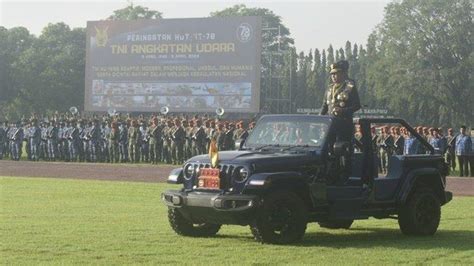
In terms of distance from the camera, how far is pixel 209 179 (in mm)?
13570

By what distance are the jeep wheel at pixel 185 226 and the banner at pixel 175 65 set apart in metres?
36.0

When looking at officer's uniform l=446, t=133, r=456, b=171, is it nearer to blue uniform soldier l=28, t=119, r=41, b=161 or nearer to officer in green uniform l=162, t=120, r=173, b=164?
officer in green uniform l=162, t=120, r=173, b=164

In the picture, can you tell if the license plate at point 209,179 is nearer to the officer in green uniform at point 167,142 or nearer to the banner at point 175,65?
the officer in green uniform at point 167,142

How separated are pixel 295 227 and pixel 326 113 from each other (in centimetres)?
276

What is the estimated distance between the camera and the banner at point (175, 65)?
51.2m

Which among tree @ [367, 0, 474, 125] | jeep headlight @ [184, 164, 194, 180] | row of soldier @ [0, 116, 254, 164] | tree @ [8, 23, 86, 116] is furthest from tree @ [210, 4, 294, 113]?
jeep headlight @ [184, 164, 194, 180]

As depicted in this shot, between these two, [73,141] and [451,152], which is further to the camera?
[73,141]

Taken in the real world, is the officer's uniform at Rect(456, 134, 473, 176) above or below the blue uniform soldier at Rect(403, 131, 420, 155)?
below

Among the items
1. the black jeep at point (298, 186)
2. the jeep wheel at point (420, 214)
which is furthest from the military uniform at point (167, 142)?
the jeep wheel at point (420, 214)

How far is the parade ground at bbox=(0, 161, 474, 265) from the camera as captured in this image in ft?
38.4

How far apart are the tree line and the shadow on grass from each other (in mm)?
58169

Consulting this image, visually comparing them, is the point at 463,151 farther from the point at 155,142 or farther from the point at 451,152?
the point at 155,142

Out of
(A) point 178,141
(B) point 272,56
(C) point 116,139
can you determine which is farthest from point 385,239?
(B) point 272,56

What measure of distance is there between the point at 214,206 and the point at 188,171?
1.12m
